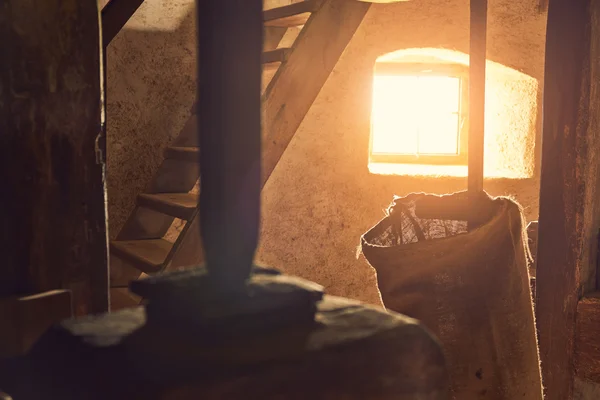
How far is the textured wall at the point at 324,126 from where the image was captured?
405 cm

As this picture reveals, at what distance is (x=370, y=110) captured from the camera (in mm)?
4547

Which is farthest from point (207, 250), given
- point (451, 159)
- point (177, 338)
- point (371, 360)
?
point (451, 159)

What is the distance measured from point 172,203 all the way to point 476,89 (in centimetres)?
162

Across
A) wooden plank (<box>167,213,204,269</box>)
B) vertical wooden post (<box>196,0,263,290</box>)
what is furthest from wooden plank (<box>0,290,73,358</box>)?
wooden plank (<box>167,213,204,269</box>)

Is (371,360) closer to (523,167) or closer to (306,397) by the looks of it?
(306,397)

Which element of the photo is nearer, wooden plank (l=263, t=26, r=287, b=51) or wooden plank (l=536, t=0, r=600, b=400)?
wooden plank (l=536, t=0, r=600, b=400)

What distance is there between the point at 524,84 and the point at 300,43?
6.70 ft

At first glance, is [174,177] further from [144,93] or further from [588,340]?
[588,340]

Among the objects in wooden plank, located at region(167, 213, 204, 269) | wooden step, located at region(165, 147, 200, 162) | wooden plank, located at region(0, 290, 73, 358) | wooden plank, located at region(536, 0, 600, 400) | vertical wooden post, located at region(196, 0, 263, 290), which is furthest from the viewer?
wooden step, located at region(165, 147, 200, 162)

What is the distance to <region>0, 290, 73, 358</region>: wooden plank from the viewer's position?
1.31 m

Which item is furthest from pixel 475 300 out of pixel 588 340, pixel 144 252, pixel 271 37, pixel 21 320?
pixel 271 37

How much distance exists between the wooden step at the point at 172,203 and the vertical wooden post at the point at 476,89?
133 cm

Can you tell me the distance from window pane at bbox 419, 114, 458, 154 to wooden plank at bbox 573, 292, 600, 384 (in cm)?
Answer: 265

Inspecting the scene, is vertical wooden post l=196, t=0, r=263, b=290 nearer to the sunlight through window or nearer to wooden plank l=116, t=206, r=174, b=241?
wooden plank l=116, t=206, r=174, b=241
